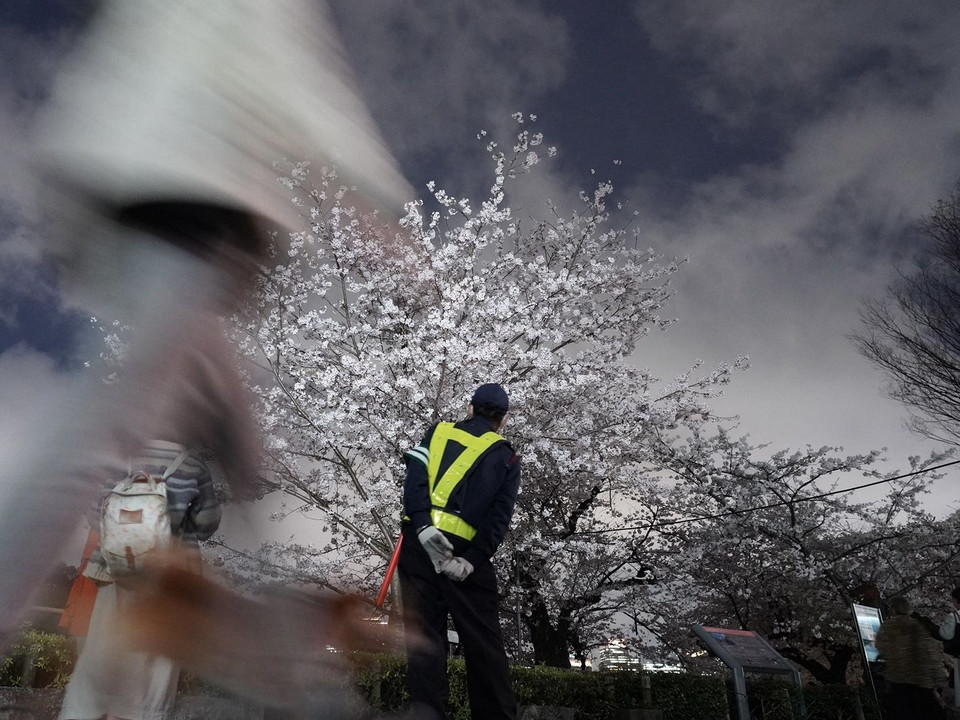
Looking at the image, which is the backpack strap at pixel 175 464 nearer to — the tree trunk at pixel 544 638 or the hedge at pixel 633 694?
the hedge at pixel 633 694

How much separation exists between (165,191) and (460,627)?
6.35 feet

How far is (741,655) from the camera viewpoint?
6.46 metres

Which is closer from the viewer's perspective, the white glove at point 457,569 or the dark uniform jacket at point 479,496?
the white glove at point 457,569

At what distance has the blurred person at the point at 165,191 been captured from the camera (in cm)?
63

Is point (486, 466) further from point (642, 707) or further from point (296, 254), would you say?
point (642, 707)

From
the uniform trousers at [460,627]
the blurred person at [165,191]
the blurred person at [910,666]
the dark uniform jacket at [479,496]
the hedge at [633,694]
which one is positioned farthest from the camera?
the blurred person at [910,666]

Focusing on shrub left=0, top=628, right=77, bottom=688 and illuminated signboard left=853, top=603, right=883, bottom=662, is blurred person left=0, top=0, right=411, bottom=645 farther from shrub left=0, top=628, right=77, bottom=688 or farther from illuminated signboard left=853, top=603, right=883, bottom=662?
illuminated signboard left=853, top=603, right=883, bottom=662

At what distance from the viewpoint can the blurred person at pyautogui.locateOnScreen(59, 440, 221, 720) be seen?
0.67 metres

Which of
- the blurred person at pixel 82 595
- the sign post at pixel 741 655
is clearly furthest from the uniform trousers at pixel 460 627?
the sign post at pixel 741 655

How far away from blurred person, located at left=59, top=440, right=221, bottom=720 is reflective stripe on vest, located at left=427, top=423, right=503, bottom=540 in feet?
5.63

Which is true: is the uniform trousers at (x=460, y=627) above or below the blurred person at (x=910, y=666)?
below

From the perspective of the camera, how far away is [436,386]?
9797mm

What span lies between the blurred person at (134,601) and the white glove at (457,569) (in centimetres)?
153

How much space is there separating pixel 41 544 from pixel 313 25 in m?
0.58
